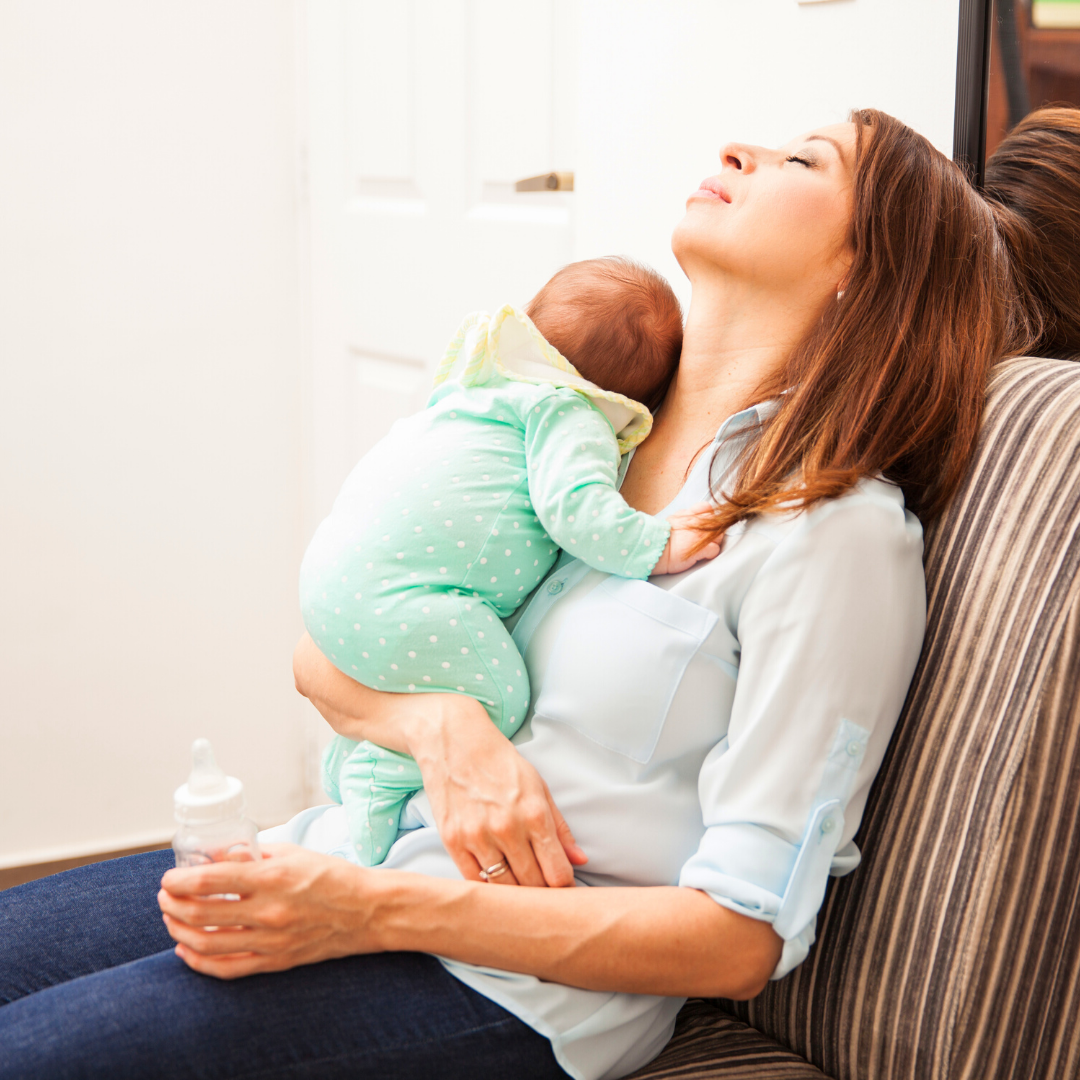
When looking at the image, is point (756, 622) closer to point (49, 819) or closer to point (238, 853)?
point (238, 853)

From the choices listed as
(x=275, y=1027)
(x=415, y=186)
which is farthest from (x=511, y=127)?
(x=275, y=1027)

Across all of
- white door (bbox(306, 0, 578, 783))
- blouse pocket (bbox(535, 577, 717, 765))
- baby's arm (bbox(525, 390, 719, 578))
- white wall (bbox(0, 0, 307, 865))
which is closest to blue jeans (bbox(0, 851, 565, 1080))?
blouse pocket (bbox(535, 577, 717, 765))

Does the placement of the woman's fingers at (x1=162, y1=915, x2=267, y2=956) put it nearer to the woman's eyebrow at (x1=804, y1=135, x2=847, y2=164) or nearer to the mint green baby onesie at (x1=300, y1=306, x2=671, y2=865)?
the mint green baby onesie at (x1=300, y1=306, x2=671, y2=865)

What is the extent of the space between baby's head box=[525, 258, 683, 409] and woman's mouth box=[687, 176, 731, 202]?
0.10 metres

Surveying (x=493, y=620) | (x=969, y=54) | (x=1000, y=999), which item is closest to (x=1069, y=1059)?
(x=1000, y=999)

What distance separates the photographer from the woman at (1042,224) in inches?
40.4

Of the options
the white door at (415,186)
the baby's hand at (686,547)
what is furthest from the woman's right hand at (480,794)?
the white door at (415,186)

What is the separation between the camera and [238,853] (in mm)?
803

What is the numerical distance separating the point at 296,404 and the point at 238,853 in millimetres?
1675

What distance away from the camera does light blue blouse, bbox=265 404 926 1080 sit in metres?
0.79

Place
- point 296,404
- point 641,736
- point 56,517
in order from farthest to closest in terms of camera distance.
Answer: point 296,404 < point 56,517 < point 641,736

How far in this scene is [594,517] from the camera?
3.01 feet

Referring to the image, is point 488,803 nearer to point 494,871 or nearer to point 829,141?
point 494,871

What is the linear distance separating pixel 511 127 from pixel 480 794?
1.17m
